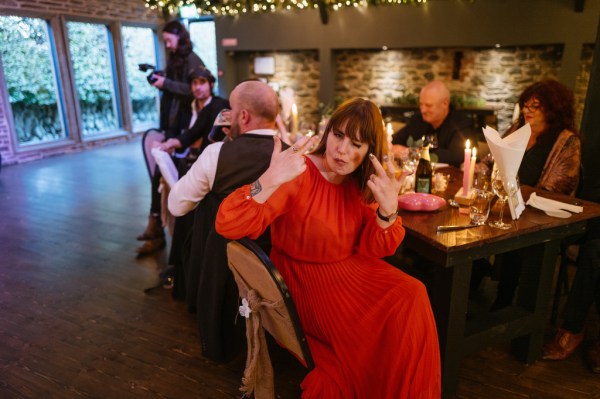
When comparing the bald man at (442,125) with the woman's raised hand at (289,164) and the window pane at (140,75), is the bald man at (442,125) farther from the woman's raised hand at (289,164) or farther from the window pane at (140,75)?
the window pane at (140,75)

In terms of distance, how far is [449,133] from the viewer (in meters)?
3.49

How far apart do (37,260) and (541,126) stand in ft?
12.7

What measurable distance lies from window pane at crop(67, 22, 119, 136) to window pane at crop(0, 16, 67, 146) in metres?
0.53

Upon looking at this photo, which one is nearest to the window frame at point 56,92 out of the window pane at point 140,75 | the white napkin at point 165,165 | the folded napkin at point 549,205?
the window pane at point 140,75

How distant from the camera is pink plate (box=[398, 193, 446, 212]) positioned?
2193mm

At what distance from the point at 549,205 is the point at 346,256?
1132mm

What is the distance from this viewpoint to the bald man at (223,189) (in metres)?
2.10

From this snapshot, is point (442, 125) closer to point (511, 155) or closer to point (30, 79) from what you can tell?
point (511, 155)

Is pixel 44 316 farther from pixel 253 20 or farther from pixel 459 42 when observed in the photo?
pixel 253 20

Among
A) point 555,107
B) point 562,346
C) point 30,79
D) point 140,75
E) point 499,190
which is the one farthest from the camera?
point 140,75

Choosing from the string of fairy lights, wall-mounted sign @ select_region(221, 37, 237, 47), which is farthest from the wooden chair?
wall-mounted sign @ select_region(221, 37, 237, 47)

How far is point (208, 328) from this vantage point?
7.64ft

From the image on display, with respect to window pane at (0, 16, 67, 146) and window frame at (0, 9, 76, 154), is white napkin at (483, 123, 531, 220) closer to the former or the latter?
window frame at (0, 9, 76, 154)

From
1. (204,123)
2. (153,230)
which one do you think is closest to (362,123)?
(204,123)
